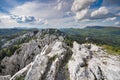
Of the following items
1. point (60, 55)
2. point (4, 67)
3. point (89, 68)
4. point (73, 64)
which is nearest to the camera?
point (89, 68)

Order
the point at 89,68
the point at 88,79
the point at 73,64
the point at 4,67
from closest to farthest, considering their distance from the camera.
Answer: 1. the point at 88,79
2. the point at 89,68
3. the point at 73,64
4. the point at 4,67

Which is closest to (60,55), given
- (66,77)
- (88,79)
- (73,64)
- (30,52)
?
(73,64)

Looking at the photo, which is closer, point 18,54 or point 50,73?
point 50,73

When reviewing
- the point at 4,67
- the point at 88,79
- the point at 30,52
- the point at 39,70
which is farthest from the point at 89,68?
the point at 4,67

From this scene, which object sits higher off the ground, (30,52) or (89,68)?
(89,68)

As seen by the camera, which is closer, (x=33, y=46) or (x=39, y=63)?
(x=39, y=63)

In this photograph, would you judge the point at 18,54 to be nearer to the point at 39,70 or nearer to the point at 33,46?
the point at 33,46

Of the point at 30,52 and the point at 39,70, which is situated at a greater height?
the point at 39,70

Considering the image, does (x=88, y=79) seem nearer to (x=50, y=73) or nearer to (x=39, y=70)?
(x=50, y=73)

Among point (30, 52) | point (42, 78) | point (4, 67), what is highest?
point (42, 78)
